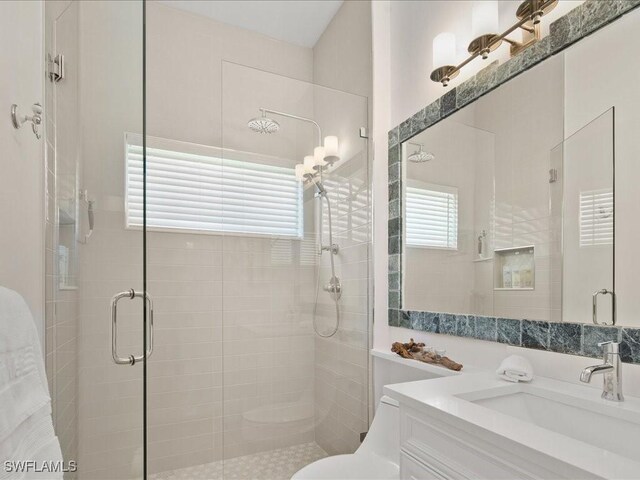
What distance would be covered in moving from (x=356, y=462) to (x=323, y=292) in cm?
80

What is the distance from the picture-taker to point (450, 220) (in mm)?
1751

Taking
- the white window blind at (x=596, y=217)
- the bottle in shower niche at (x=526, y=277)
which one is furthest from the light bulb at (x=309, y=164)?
the white window blind at (x=596, y=217)

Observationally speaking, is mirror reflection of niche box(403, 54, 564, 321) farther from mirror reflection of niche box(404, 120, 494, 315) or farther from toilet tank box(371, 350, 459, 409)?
toilet tank box(371, 350, 459, 409)

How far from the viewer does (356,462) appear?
158cm

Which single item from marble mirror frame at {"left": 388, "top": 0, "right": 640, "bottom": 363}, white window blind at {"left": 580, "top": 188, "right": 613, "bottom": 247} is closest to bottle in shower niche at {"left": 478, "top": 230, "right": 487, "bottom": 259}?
marble mirror frame at {"left": 388, "top": 0, "right": 640, "bottom": 363}

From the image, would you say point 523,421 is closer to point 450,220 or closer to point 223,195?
point 450,220

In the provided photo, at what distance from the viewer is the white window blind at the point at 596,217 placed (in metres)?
1.11

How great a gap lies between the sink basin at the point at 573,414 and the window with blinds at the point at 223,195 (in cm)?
116

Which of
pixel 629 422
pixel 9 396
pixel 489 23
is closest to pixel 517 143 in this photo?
pixel 489 23

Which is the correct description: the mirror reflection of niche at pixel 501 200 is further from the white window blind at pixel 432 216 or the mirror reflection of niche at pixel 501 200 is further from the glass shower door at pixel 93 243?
the glass shower door at pixel 93 243

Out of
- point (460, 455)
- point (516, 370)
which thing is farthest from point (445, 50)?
point (460, 455)

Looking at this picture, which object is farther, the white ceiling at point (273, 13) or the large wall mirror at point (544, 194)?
the white ceiling at point (273, 13)

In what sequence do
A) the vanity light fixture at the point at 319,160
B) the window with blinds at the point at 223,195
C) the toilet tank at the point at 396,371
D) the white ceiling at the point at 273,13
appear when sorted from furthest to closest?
1. the white ceiling at the point at 273,13
2. the vanity light fixture at the point at 319,160
3. the window with blinds at the point at 223,195
4. the toilet tank at the point at 396,371

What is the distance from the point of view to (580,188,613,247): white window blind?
3.63 feet
